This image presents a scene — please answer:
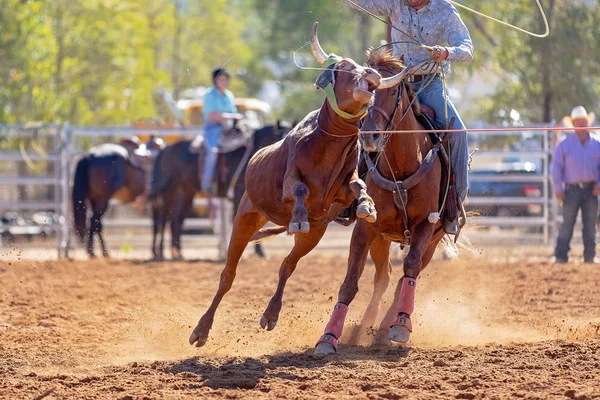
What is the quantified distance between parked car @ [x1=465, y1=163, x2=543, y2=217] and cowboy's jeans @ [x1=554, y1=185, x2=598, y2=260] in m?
1.33

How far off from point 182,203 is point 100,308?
6.59 metres

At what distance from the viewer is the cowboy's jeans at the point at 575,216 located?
42.5 ft

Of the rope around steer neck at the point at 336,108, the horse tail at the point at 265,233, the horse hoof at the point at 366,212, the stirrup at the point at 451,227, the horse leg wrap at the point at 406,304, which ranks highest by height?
the rope around steer neck at the point at 336,108

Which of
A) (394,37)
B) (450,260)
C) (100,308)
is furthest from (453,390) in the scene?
(450,260)

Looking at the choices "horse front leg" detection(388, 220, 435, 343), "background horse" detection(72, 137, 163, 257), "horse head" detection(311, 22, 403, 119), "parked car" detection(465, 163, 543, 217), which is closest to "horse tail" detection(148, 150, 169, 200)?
"background horse" detection(72, 137, 163, 257)

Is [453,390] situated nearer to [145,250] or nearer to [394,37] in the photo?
[394,37]

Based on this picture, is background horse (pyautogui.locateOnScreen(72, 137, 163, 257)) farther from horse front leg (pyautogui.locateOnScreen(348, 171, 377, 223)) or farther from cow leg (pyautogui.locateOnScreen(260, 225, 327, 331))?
horse front leg (pyautogui.locateOnScreen(348, 171, 377, 223))

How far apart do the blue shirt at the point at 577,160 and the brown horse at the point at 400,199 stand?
646 centimetres

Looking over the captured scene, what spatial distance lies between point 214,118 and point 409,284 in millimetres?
7972

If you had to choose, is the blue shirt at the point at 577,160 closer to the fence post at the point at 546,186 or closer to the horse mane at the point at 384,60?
the fence post at the point at 546,186

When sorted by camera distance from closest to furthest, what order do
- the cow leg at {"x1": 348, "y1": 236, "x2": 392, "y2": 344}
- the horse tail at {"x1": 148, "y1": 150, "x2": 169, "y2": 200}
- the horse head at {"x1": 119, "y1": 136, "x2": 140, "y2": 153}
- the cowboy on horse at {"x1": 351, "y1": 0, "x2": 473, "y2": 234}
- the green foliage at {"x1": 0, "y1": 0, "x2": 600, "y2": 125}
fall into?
the cowboy on horse at {"x1": 351, "y1": 0, "x2": 473, "y2": 234}, the cow leg at {"x1": 348, "y1": 236, "x2": 392, "y2": 344}, the horse tail at {"x1": 148, "y1": 150, "x2": 169, "y2": 200}, the horse head at {"x1": 119, "y1": 136, "x2": 140, "y2": 153}, the green foliage at {"x1": 0, "y1": 0, "x2": 600, "y2": 125}

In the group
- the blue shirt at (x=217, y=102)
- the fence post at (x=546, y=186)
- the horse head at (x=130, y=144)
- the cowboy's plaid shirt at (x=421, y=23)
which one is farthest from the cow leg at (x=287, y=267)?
the horse head at (x=130, y=144)

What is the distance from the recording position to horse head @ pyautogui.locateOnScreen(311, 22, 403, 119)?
6020 millimetres

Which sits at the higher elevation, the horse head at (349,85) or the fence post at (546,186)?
the horse head at (349,85)
